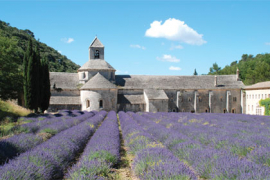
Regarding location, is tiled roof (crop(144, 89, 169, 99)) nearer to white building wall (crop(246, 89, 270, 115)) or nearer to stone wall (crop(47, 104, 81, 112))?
stone wall (crop(47, 104, 81, 112))

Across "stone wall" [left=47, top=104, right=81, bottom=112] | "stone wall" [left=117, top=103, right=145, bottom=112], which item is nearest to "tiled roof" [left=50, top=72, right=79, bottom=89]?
"stone wall" [left=47, top=104, right=81, bottom=112]

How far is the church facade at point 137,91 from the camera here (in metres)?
30.1

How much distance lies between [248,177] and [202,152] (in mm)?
2367

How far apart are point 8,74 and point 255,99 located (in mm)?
30712

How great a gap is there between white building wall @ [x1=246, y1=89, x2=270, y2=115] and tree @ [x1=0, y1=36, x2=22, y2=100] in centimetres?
2949

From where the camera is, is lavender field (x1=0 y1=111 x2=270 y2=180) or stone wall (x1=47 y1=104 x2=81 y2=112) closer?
lavender field (x1=0 y1=111 x2=270 y2=180)

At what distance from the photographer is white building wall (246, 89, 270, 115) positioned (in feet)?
102

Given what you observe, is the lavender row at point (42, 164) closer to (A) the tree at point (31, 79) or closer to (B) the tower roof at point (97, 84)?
(A) the tree at point (31, 79)

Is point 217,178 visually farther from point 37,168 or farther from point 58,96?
point 58,96

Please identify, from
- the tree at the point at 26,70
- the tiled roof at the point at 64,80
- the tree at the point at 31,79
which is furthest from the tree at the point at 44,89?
the tiled roof at the point at 64,80

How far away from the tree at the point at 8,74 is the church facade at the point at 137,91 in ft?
32.6

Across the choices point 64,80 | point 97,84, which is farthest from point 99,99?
point 64,80

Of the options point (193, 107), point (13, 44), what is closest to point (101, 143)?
point (13, 44)

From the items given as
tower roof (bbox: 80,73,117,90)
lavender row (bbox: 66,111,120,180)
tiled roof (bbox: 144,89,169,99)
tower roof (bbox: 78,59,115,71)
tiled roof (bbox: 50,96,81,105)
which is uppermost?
tower roof (bbox: 78,59,115,71)
